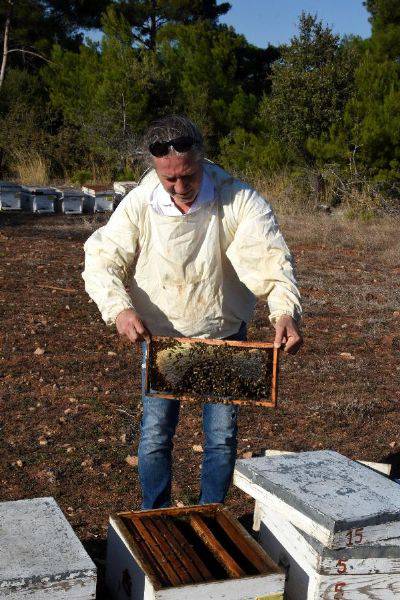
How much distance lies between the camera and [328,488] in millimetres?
2395

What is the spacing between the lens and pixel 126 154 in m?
18.5

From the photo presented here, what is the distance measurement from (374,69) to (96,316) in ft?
31.8

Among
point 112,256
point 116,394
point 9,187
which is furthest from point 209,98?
point 112,256

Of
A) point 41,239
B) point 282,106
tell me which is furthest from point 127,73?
point 41,239

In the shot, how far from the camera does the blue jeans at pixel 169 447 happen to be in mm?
2973

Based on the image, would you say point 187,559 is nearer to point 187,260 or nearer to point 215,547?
point 215,547

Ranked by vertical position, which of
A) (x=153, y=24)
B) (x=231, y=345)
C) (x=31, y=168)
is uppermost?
(x=153, y=24)

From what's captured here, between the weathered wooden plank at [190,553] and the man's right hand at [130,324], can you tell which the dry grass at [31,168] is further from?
the weathered wooden plank at [190,553]

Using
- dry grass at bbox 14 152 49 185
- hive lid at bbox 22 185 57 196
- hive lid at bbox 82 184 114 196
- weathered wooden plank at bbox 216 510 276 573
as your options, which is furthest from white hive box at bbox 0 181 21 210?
weathered wooden plank at bbox 216 510 276 573

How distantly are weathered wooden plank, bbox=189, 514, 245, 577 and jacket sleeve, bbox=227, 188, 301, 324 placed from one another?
29.6 inches

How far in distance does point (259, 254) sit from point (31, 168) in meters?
16.5

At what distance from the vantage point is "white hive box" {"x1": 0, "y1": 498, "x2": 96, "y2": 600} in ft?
6.49

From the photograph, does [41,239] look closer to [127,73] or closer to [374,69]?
[374,69]

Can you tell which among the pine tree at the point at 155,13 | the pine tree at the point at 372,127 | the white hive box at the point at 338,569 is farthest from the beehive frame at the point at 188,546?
the pine tree at the point at 155,13
